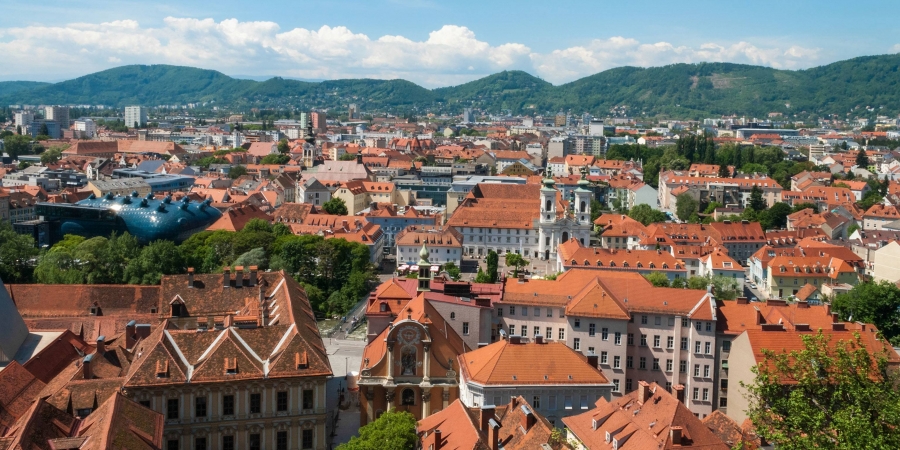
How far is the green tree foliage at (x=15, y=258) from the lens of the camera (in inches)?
2734

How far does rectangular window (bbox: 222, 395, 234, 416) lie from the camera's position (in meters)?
36.0

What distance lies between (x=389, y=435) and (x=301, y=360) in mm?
5903

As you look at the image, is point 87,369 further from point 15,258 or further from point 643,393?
point 15,258

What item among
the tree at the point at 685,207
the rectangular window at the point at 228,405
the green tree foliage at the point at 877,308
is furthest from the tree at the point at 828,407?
the tree at the point at 685,207

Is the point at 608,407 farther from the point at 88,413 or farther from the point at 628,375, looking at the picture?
the point at 88,413

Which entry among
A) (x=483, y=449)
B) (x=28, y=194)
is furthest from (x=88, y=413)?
(x=28, y=194)

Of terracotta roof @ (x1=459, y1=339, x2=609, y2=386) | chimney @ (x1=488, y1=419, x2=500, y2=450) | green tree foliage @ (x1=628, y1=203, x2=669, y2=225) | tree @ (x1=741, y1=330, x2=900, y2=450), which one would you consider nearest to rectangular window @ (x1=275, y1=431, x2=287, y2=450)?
terracotta roof @ (x1=459, y1=339, x2=609, y2=386)

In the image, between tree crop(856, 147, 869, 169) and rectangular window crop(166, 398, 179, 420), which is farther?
tree crop(856, 147, 869, 169)

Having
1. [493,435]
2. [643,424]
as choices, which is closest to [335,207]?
[643,424]

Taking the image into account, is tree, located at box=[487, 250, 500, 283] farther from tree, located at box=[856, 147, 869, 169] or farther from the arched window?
tree, located at box=[856, 147, 869, 169]

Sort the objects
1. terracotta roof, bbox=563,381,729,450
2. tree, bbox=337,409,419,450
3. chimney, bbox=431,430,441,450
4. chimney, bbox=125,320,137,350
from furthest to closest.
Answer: chimney, bbox=125,320,137,350, chimney, bbox=431,430,441,450, tree, bbox=337,409,419,450, terracotta roof, bbox=563,381,729,450

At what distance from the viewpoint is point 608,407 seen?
119 ft

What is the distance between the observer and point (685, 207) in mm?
127625

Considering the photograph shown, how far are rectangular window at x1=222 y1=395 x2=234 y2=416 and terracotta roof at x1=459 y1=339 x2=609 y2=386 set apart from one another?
11.0 meters
